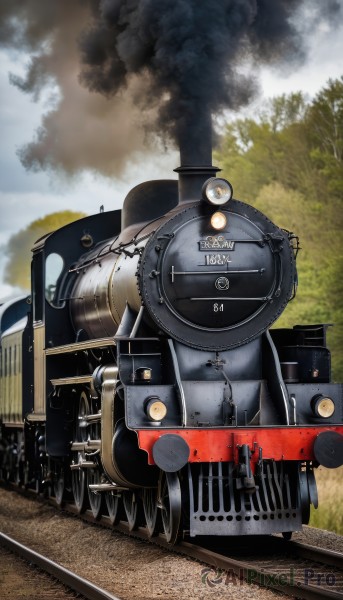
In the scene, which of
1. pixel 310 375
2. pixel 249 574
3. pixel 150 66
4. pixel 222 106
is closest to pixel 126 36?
pixel 150 66

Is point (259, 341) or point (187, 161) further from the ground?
point (187, 161)

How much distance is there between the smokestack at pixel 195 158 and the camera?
11.7m

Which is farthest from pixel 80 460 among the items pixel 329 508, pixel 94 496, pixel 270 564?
pixel 270 564

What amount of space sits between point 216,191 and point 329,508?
198 inches

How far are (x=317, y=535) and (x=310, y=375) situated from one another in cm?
177

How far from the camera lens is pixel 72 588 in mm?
9094

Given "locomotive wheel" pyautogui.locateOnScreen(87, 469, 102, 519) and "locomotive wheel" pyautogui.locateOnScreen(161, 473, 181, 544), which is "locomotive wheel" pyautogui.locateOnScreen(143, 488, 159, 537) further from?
"locomotive wheel" pyautogui.locateOnScreen(87, 469, 102, 519)

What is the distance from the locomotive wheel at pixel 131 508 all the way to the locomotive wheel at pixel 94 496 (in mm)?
761

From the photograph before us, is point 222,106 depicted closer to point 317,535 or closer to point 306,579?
point 317,535

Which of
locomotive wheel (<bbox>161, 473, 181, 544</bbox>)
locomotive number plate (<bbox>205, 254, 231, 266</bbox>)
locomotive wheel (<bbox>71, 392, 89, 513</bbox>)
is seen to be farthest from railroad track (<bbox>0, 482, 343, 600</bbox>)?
locomotive number plate (<bbox>205, 254, 231, 266</bbox>)

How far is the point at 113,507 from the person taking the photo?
1319cm

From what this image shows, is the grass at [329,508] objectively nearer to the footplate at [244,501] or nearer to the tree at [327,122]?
the footplate at [244,501]

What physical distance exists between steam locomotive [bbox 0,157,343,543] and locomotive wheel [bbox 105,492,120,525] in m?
0.06

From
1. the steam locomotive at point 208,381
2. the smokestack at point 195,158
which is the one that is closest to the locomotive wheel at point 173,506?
the steam locomotive at point 208,381
